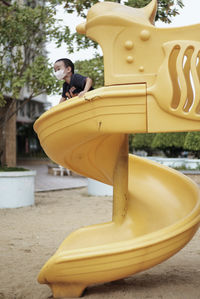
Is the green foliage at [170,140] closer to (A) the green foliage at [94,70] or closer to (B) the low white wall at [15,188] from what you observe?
(A) the green foliage at [94,70]

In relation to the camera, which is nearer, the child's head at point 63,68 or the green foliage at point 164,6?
the child's head at point 63,68

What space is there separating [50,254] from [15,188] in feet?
12.9

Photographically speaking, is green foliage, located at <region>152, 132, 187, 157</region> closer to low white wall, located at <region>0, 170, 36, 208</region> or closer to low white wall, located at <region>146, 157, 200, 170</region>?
low white wall, located at <region>146, 157, 200, 170</region>

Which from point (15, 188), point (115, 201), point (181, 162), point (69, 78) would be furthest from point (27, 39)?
point (181, 162)

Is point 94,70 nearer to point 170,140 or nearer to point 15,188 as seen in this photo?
point 15,188

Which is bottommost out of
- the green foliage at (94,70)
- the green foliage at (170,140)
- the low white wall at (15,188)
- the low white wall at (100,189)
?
the low white wall at (100,189)

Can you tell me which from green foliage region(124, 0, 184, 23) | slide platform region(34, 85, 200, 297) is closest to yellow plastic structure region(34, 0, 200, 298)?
slide platform region(34, 85, 200, 297)

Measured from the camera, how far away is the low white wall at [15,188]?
336 inches

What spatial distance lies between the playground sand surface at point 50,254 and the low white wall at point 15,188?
275 mm

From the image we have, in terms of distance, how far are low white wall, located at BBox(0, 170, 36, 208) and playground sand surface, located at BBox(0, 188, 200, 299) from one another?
27 cm

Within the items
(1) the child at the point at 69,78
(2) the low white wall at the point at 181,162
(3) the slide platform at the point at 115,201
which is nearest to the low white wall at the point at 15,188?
(3) the slide platform at the point at 115,201

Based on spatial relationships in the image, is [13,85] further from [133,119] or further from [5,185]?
[133,119]

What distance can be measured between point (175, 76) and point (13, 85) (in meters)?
6.69

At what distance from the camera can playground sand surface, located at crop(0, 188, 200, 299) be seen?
3.40m
